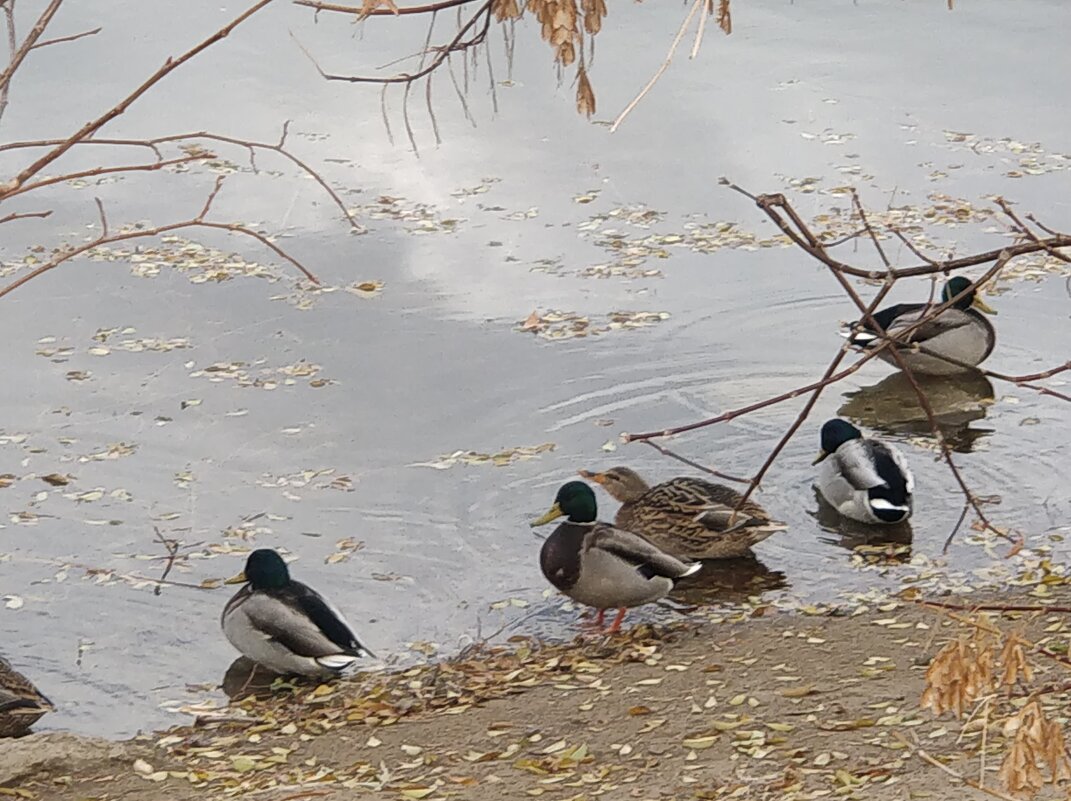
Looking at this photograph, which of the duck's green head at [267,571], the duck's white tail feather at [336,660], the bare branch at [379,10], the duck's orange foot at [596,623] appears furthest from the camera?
the duck's orange foot at [596,623]

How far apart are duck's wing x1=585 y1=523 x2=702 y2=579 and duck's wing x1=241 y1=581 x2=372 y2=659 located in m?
1.19

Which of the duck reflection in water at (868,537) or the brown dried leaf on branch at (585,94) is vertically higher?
the brown dried leaf on branch at (585,94)

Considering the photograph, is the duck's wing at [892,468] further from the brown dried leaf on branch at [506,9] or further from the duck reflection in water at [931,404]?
the brown dried leaf on branch at [506,9]

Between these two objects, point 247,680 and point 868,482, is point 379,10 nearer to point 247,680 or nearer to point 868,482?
point 247,680

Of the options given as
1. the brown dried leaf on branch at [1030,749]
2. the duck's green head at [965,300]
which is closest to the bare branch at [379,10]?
the brown dried leaf on branch at [1030,749]

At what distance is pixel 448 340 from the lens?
1034 cm

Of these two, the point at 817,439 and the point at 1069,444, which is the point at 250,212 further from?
the point at 1069,444

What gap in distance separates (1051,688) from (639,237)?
348 inches

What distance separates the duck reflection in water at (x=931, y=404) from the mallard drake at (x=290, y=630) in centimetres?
376

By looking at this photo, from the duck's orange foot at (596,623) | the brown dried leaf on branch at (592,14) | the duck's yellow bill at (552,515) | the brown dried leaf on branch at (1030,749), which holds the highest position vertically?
the brown dried leaf on branch at (592,14)

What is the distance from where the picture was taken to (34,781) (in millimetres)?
5934

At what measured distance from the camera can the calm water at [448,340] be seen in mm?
7781

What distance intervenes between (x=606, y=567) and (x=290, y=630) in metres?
1.43

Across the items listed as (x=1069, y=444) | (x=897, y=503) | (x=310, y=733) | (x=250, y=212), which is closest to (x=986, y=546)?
(x=897, y=503)
